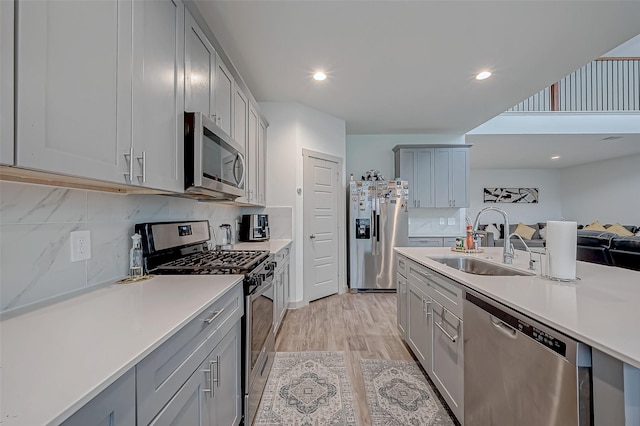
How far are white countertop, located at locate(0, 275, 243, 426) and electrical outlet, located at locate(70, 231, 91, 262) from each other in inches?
6.6

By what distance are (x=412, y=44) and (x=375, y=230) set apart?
265 centimetres

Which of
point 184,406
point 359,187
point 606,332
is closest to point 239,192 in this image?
point 184,406

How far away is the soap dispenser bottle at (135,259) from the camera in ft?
4.47

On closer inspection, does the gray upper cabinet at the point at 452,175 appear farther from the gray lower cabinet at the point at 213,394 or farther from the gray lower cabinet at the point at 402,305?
the gray lower cabinet at the point at 213,394

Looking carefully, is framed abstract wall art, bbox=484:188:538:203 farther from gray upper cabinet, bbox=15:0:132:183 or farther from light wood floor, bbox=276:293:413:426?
gray upper cabinet, bbox=15:0:132:183

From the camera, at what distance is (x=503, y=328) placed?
3.67ft

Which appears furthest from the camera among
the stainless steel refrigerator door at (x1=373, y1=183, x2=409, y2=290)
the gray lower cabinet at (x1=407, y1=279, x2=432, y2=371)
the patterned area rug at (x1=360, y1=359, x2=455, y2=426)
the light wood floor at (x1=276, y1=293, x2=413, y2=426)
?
the stainless steel refrigerator door at (x1=373, y1=183, x2=409, y2=290)

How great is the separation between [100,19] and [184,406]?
1336 mm

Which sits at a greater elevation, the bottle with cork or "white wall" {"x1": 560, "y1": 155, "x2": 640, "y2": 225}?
"white wall" {"x1": 560, "y1": 155, "x2": 640, "y2": 225}

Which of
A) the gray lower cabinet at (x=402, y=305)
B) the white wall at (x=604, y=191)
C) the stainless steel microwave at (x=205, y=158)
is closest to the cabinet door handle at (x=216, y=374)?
the stainless steel microwave at (x=205, y=158)

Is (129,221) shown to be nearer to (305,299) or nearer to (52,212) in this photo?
(52,212)

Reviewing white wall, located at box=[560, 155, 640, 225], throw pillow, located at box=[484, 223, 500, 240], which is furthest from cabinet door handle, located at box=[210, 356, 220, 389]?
white wall, located at box=[560, 155, 640, 225]

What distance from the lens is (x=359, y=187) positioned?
4.32 m

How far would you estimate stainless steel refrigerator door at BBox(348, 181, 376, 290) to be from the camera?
4.32 meters
